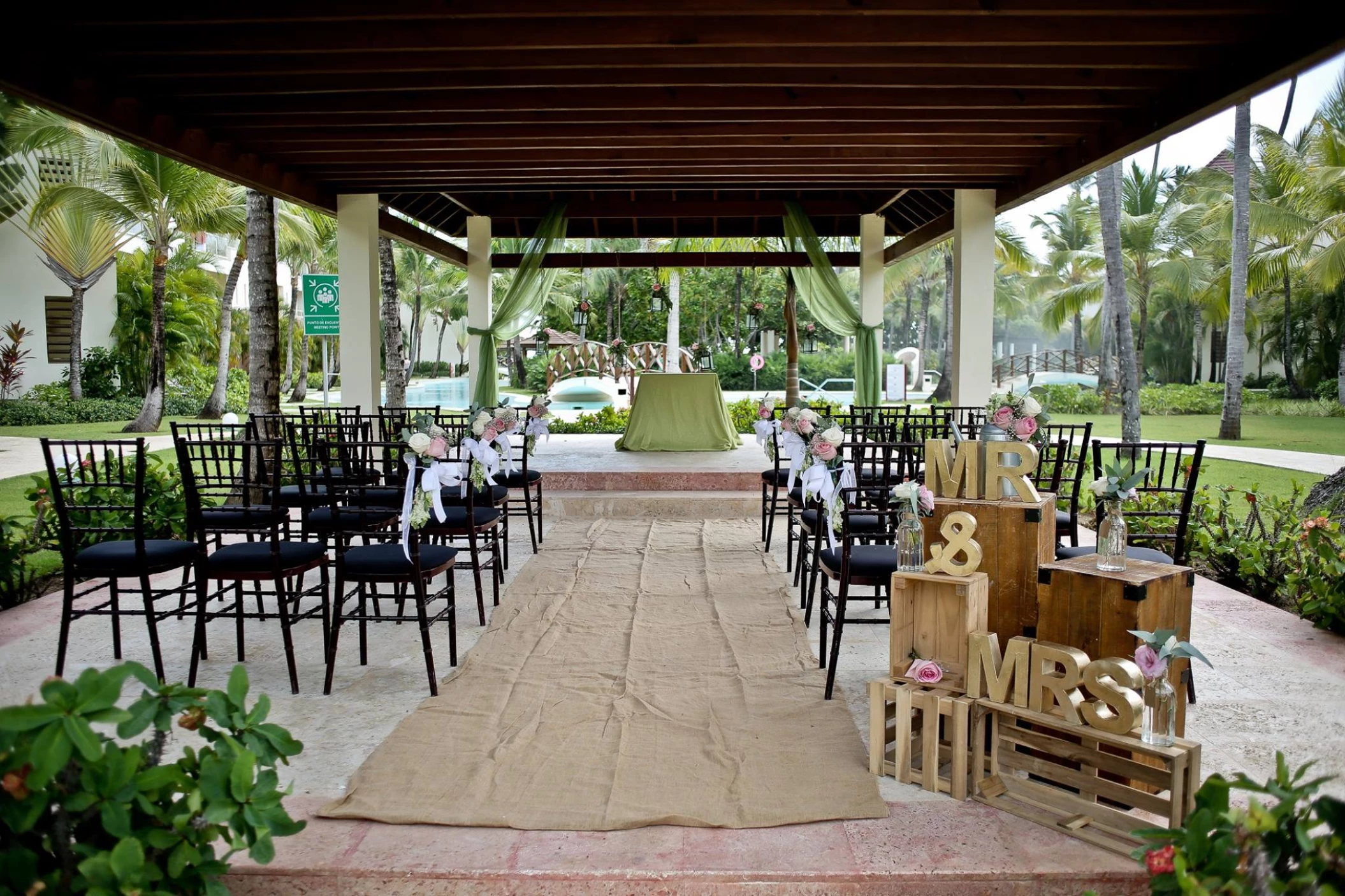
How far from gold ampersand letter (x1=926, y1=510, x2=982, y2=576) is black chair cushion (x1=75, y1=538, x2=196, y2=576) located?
3.16 metres

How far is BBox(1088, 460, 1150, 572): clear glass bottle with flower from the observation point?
3090 mm

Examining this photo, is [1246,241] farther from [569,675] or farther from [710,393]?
[569,675]

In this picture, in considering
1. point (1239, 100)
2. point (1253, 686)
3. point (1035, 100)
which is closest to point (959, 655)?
point (1253, 686)

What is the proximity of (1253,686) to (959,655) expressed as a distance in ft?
5.19

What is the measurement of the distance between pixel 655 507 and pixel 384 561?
460cm

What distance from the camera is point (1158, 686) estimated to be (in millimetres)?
2527

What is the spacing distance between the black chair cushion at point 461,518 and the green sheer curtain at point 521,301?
16.8 feet

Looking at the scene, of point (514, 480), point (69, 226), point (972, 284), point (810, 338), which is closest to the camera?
A: point (514, 480)

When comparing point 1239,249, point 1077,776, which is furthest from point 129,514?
point 1239,249

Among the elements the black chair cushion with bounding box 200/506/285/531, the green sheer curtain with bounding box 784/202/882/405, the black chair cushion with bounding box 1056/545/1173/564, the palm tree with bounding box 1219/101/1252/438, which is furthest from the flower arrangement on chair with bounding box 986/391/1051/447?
the palm tree with bounding box 1219/101/1252/438

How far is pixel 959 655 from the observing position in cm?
313

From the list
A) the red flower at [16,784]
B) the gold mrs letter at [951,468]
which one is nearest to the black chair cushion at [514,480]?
the gold mrs letter at [951,468]

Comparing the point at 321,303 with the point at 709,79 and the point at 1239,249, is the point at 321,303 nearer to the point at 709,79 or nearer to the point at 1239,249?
the point at 709,79

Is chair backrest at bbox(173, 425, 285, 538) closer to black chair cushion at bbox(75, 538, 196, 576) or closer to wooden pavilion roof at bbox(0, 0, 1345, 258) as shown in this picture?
black chair cushion at bbox(75, 538, 196, 576)
